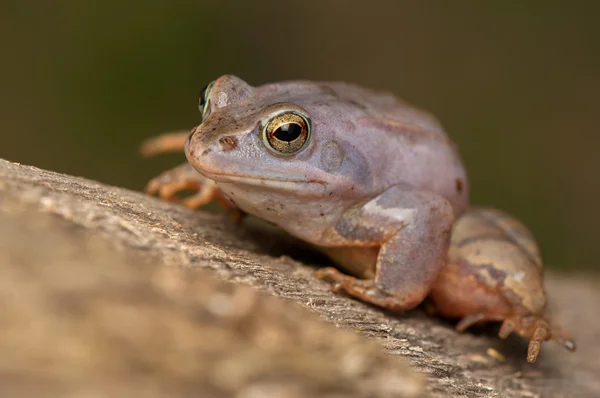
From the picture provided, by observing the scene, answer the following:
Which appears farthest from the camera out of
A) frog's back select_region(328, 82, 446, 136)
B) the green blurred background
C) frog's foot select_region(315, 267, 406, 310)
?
the green blurred background

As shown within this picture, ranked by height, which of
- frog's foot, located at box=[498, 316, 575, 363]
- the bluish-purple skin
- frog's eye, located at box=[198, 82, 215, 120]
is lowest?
frog's foot, located at box=[498, 316, 575, 363]

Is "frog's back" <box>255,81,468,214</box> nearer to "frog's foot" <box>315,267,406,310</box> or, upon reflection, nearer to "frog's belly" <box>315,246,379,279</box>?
"frog's belly" <box>315,246,379,279</box>

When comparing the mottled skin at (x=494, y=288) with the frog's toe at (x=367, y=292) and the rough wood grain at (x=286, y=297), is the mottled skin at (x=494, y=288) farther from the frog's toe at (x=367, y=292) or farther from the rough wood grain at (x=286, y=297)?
the frog's toe at (x=367, y=292)

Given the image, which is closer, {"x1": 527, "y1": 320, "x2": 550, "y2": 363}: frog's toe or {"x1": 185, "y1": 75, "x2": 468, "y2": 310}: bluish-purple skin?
{"x1": 185, "y1": 75, "x2": 468, "y2": 310}: bluish-purple skin

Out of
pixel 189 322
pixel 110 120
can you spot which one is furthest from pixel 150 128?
pixel 189 322

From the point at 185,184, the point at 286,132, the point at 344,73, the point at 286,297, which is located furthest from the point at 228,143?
the point at 344,73

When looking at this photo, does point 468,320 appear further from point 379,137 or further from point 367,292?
point 379,137

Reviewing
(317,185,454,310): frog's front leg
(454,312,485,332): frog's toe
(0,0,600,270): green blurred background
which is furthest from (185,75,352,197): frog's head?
(0,0,600,270): green blurred background

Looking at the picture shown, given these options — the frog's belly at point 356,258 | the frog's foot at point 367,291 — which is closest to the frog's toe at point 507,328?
the frog's foot at point 367,291
